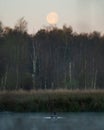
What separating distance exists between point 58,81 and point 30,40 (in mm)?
6067

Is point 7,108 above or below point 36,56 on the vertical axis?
below

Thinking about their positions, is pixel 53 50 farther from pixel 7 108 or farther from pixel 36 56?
pixel 7 108

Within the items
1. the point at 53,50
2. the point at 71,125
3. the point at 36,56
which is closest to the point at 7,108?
the point at 71,125

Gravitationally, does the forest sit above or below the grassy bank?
above

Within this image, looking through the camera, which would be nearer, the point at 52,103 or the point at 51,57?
the point at 52,103

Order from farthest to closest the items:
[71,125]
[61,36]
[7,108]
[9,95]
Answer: [61,36]
[9,95]
[7,108]
[71,125]

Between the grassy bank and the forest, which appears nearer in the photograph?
the grassy bank

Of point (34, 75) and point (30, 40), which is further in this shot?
point (30, 40)

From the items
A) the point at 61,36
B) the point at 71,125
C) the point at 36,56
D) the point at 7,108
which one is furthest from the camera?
the point at 61,36

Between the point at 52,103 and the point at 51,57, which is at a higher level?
the point at 51,57

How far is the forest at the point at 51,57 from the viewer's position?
41250mm

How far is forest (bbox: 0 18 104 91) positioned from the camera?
4125 centimetres

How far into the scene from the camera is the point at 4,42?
1736 inches

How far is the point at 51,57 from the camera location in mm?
45219
